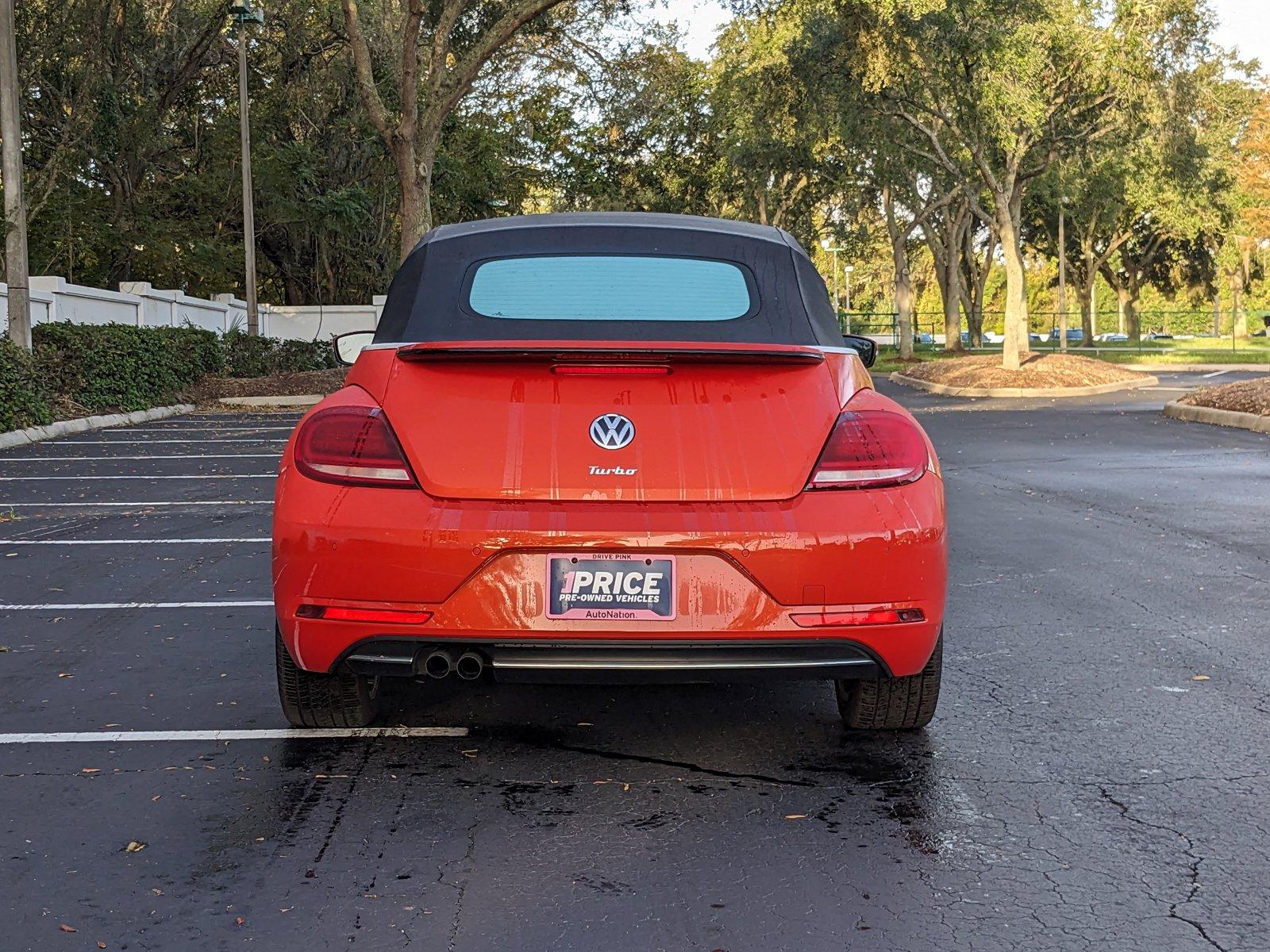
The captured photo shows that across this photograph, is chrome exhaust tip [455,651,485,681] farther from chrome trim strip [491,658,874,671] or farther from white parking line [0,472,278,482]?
white parking line [0,472,278,482]

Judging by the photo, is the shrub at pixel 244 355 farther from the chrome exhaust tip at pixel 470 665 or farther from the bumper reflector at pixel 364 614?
the chrome exhaust tip at pixel 470 665

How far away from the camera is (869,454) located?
13.8 feet

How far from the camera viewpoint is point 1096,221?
59031mm

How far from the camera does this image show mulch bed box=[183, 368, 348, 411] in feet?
89.5

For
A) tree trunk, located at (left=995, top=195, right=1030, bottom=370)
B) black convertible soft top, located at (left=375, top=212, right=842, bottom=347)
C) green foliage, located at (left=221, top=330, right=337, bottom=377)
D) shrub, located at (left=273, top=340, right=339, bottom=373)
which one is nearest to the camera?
black convertible soft top, located at (left=375, top=212, right=842, bottom=347)

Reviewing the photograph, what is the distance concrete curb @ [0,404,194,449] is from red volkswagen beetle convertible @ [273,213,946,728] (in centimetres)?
1467

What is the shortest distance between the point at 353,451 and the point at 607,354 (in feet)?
2.63

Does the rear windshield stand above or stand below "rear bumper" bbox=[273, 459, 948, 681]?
above

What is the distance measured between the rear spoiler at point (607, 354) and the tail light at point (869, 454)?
0.27 meters

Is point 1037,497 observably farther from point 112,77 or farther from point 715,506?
point 112,77

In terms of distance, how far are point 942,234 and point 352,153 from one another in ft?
81.2

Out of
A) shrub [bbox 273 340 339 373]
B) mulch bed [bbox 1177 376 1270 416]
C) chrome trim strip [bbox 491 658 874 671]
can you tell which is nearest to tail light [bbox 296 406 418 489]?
chrome trim strip [bbox 491 658 874 671]

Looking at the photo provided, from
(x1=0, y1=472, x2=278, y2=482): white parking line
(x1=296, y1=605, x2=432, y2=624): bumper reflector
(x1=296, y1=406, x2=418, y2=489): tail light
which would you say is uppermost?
(x1=296, y1=406, x2=418, y2=489): tail light

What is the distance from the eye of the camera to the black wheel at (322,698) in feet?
15.5
